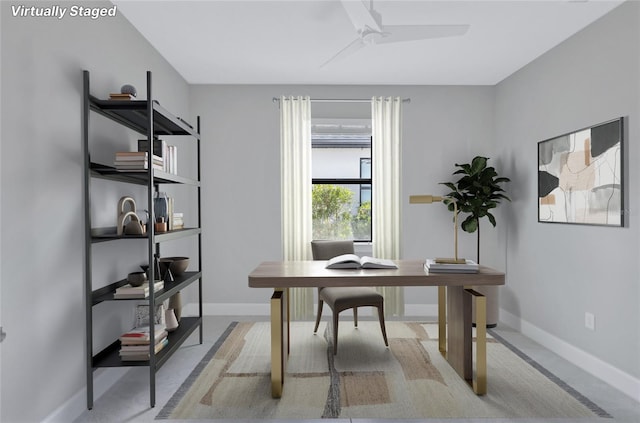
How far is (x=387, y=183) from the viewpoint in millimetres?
4312

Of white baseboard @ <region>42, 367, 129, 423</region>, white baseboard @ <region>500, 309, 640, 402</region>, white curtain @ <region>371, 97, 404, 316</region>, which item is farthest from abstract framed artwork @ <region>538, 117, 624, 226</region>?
white baseboard @ <region>42, 367, 129, 423</region>

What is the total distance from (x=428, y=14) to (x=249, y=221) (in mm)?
2684

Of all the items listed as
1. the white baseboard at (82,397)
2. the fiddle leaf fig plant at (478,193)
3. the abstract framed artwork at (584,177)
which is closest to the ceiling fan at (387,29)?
the abstract framed artwork at (584,177)

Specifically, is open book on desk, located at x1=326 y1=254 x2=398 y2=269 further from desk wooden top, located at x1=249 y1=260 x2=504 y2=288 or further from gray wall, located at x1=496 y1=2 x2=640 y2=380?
gray wall, located at x1=496 y1=2 x2=640 y2=380

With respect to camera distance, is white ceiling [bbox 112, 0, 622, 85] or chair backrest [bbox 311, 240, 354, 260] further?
chair backrest [bbox 311, 240, 354, 260]

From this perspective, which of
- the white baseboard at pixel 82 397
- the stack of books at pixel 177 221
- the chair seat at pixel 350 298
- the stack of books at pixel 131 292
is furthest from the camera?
the chair seat at pixel 350 298

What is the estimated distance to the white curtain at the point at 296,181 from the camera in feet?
14.1

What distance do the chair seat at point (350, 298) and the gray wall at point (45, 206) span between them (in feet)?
5.33

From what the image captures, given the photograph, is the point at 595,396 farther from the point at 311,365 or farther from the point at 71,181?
the point at 71,181

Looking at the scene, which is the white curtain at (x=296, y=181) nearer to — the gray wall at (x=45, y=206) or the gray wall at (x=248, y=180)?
the gray wall at (x=248, y=180)

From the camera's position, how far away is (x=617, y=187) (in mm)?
2621

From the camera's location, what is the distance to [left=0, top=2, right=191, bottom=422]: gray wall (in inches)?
70.6

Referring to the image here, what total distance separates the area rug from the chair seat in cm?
40

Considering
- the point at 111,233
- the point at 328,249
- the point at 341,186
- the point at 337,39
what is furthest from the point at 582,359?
the point at 111,233
